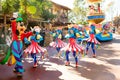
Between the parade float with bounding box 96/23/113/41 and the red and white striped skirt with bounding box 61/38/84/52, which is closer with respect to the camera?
the red and white striped skirt with bounding box 61/38/84/52

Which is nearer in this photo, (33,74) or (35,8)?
(33,74)

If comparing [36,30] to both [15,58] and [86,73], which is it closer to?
[15,58]

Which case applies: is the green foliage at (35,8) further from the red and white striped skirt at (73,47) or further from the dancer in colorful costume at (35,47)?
the red and white striped skirt at (73,47)

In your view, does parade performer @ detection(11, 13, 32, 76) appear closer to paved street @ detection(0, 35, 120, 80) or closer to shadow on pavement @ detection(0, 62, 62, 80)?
shadow on pavement @ detection(0, 62, 62, 80)

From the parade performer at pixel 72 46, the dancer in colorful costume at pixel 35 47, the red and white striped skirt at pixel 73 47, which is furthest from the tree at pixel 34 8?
the red and white striped skirt at pixel 73 47

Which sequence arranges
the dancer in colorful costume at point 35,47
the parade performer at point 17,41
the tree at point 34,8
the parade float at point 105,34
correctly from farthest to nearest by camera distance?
the parade float at point 105,34 → the tree at point 34,8 → the dancer in colorful costume at point 35,47 → the parade performer at point 17,41

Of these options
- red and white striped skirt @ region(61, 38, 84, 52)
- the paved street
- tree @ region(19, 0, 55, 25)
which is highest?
tree @ region(19, 0, 55, 25)

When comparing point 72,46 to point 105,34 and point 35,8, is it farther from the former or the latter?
point 105,34

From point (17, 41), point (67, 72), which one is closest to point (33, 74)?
point (67, 72)

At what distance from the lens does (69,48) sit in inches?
388

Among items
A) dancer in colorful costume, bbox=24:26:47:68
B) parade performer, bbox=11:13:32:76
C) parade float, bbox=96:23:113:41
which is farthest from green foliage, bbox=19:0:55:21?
parade performer, bbox=11:13:32:76

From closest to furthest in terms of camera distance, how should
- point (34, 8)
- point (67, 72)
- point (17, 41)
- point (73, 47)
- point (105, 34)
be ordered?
point (17, 41) < point (67, 72) < point (73, 47) < point (34, 8) < point (105, 34)

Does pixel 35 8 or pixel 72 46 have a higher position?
pixel 35 8

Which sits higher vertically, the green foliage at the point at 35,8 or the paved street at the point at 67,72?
the green foliage at the point at 35,8
